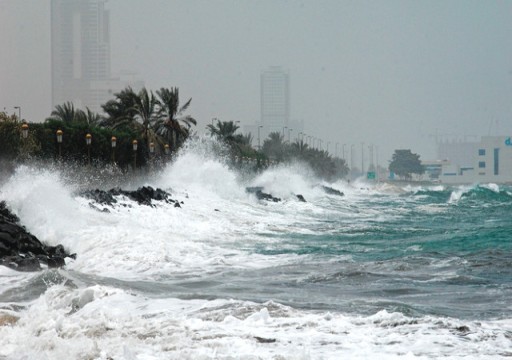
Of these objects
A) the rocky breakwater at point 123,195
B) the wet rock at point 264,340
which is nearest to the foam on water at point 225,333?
the wet rock at point 264,340

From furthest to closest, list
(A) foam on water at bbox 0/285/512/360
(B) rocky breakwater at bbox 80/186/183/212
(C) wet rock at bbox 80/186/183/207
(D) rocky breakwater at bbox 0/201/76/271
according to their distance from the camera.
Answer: (C) wet rock at bbox 80/186/183/207 → (B) rocky breakwater at bbox 80/186/183/212 → (D) rocky breakwater at bbox 0/201/76/271 → (A) foam on water at bbox 0/285/512/360

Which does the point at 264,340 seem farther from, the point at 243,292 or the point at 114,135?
the point at 114,135

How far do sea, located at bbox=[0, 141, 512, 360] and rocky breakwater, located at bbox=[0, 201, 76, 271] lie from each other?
46 centimetres

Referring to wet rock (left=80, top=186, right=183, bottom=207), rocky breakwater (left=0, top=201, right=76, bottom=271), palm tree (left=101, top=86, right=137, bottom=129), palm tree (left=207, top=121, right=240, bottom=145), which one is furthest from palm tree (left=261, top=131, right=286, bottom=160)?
rocky breakwater (left=0, top=201, right=76, bottom=271)

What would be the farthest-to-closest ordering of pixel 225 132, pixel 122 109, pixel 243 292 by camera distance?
pixel 225 132, pixel 122 109, pixel 243 292

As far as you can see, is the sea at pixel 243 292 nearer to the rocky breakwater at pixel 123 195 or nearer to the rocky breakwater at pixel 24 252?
the rocky breakwater at pixel 24 252

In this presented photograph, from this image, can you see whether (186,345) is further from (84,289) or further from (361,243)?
(361,243)

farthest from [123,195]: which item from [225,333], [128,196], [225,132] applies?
[225,132]

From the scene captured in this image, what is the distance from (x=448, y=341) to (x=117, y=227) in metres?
14.0

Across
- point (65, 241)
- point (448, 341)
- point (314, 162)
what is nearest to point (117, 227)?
point (65, 241)

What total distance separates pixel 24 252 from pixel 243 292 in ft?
17.8

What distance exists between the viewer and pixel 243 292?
11.2 meters

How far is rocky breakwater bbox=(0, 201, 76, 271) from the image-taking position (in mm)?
12898

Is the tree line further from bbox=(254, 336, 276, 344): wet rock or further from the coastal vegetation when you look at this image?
bbox=(254, 336, 276, 344): wet rock
